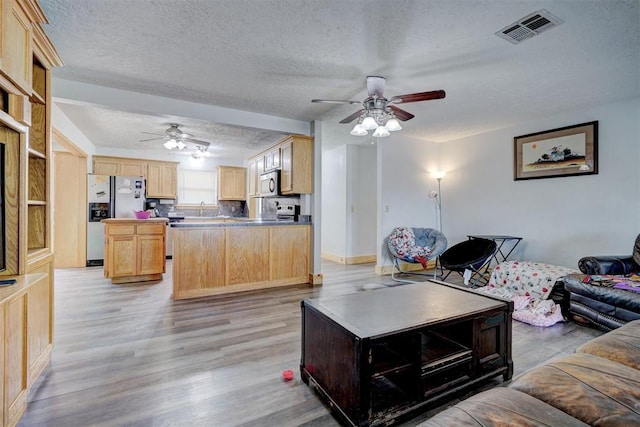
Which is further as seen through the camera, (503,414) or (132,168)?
(132,168)

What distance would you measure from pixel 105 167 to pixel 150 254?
2.75m

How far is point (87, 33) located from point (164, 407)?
2.57 m

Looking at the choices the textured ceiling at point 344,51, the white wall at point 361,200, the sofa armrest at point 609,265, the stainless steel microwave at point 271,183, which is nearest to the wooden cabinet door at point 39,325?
the textured ceiling at point 344,51

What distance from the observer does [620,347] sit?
4.33 feet

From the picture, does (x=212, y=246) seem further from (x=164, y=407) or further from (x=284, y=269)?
(x=164, y=407)

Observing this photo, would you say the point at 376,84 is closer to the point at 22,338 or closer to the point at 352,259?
the point at 22,338

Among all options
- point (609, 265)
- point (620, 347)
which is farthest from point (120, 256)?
point (609, 265)

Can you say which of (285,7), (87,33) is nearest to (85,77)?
(87,33)

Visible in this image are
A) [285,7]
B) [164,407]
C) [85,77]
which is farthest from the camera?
[85,77]

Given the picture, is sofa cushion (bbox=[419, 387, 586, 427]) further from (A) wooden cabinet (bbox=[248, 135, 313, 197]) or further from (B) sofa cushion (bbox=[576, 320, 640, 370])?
(A) wooden cabinet (bbox=[248, 135, 313, 197])

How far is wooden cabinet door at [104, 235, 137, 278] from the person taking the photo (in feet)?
13.8

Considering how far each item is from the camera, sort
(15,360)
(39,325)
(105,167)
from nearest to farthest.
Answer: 1. (15,360)
2. (39,325)
3. (105,167)

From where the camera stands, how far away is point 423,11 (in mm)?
1875

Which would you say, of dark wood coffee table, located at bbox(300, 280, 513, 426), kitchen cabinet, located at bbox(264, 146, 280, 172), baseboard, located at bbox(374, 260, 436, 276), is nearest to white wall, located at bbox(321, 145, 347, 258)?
baseboard, located at bbox(374, 260, 436, 276)
